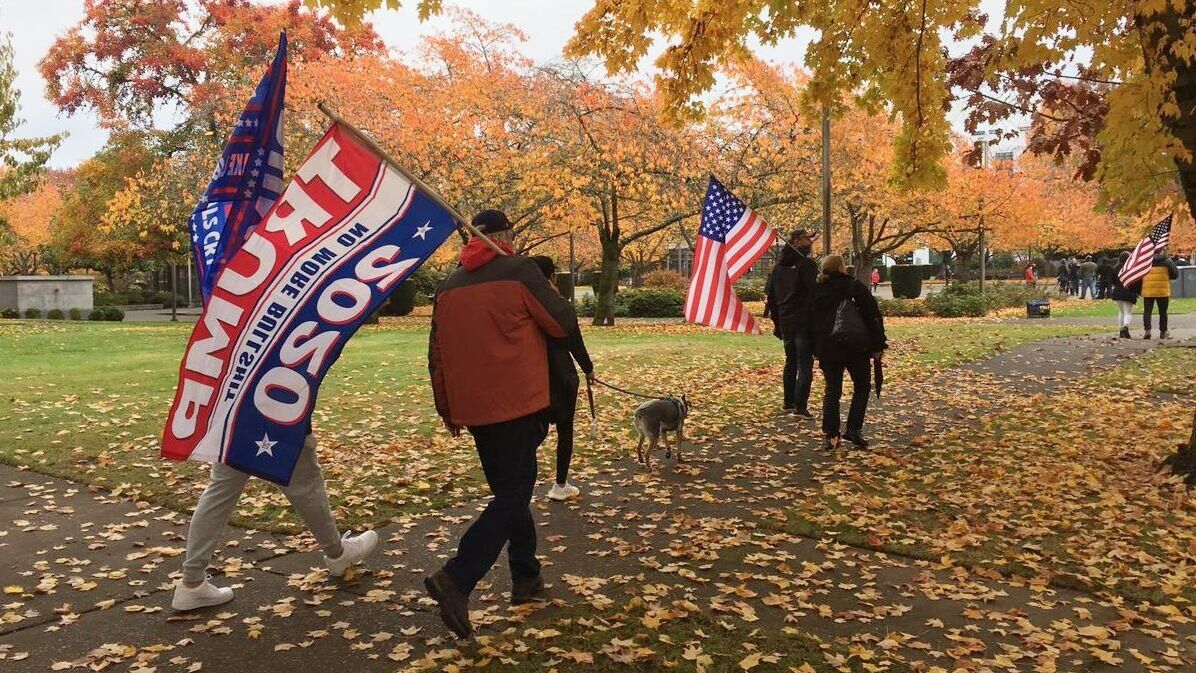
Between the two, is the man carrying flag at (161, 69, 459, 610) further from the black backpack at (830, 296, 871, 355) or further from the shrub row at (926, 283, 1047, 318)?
the shrub row at (926, 283, 1047, 318)

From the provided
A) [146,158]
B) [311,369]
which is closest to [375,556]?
[311,369]

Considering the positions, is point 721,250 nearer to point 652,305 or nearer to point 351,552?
point 351,552

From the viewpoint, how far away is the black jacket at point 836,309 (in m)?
7.43

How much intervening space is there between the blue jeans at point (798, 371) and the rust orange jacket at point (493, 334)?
555 cm

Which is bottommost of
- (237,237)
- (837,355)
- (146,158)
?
(837,355)

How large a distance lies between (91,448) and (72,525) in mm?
2574

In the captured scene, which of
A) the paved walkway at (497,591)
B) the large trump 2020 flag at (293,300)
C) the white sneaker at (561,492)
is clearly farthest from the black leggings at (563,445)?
the large trump 2020 flag at (293,300)

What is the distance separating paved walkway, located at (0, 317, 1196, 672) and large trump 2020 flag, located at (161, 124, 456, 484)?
2.80ft

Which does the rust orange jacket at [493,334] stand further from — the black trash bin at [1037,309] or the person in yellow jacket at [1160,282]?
the black trash bin at [1037,309]

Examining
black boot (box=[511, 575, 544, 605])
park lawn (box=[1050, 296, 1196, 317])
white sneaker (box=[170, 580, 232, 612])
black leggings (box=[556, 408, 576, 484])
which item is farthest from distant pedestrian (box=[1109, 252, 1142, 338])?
white sneaker (box=[170, 580, 232, 612])

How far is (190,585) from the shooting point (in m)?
4.19

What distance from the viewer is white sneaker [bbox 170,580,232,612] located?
4176 mm

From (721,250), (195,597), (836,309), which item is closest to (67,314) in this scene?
(721,250)

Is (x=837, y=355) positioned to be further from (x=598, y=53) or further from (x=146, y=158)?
(x=146, y=158)
